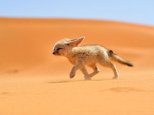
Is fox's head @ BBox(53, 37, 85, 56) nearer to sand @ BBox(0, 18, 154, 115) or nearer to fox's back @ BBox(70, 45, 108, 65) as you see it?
fox's back @ BBox(70, 45, 108, 65)

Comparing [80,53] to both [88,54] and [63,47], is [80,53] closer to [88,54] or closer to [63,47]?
[88,54]

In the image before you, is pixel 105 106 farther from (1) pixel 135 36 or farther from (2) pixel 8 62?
(1) pixel 135 36

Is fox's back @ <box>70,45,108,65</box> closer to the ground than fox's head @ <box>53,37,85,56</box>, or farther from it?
closer to the ground

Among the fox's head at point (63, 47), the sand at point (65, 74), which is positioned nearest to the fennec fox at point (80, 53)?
the fox's head at point (63, 47)

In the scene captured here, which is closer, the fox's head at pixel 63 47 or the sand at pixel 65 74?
the sand at pixel 65 74

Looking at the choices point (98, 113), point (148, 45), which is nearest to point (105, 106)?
point (98, 113)

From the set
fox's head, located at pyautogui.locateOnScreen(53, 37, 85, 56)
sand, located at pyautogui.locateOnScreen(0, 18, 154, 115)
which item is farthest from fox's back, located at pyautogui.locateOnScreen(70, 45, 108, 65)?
sand, located at pyautogui.locateOnScreen(0, 18, 154, 115)

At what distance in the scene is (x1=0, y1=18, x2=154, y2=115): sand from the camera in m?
6.61

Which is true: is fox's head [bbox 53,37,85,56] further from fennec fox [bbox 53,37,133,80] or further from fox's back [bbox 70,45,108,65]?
fox's back [bbox 70,45,108,65]

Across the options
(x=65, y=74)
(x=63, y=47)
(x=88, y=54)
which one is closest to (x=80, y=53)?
(x=88, y=54)

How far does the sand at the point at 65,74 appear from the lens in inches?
260

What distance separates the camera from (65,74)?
66.5 feet

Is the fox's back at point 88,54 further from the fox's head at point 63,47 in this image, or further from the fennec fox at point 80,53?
the fox's head at point 63,47

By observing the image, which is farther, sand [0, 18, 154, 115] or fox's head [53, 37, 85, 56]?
fox's head [53, 37, 85, 56]
